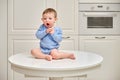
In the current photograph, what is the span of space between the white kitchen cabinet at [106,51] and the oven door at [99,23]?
0.07 metres

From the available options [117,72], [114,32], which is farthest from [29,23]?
[117,72]

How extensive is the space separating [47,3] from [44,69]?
1.46 metres

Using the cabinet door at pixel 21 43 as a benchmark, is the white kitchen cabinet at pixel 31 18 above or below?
above

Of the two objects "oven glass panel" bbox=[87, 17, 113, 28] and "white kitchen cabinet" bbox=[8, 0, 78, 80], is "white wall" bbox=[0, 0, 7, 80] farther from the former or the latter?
"oven glass panel" bbox=[87, 17, 113, 28]

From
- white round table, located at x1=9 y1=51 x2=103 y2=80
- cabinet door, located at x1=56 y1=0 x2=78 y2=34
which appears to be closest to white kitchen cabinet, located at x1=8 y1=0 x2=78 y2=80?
cabinet door, located at x1=56 y1=0 x2=78 y2=34

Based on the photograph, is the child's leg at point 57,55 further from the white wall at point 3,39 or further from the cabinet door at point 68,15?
the white wall at point 3,39

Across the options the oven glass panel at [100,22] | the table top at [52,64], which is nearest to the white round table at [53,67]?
the table top at [52,64]

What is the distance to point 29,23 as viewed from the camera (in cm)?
281

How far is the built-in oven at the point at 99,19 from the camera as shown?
9.26 ft

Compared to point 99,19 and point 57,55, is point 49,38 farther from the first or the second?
point 99,19

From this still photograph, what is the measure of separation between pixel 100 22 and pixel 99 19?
0.12 feet

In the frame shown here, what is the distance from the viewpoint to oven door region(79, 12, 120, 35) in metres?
2.83

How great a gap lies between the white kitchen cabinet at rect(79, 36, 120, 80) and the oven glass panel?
133mm

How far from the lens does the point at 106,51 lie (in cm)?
289
